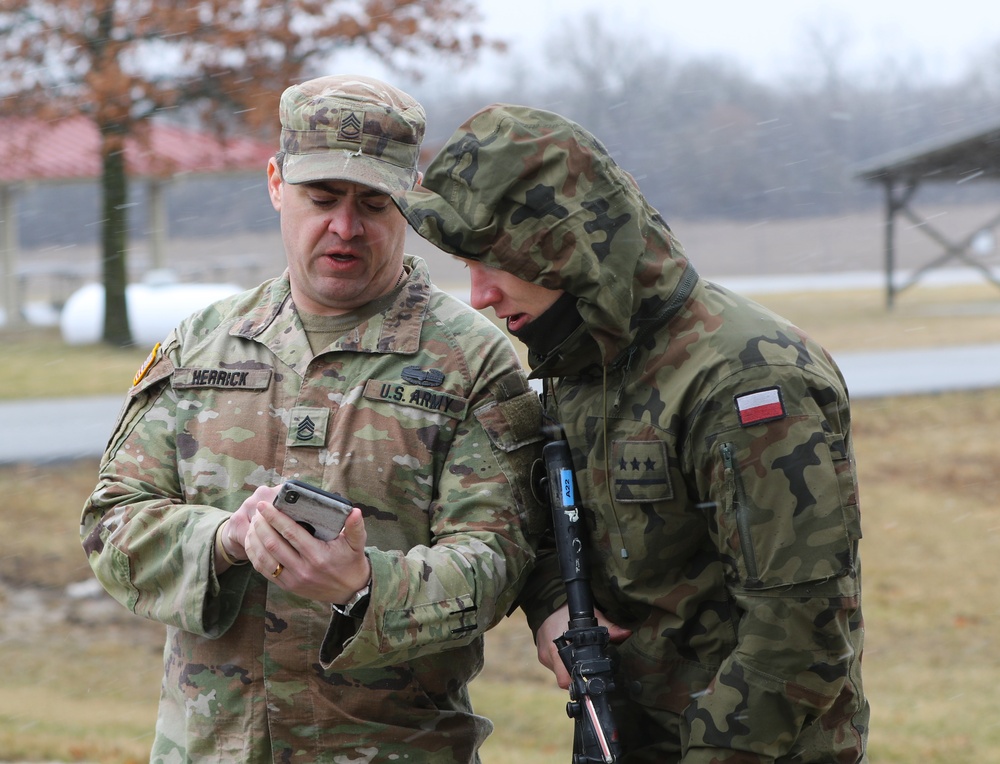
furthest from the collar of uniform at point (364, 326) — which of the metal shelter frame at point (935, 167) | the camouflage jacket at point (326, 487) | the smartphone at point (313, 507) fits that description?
the metal shelter frame at point (935, 167)

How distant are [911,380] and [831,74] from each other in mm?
15836

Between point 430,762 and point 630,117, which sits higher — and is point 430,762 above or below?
below

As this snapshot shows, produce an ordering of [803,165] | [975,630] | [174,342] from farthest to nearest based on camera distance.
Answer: [803,165] < [975,630] < [174,342]

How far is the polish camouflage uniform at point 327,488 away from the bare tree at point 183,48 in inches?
290

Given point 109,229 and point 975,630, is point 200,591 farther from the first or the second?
point 109,229

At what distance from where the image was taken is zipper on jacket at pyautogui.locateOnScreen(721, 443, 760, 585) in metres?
1.94

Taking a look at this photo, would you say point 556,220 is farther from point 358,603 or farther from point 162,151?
point 162,151

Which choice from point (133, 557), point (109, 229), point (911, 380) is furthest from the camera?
point (911, 380)

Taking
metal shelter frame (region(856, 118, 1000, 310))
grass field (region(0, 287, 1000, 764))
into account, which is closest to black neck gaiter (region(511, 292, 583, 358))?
grass field (region(0, 287, 1000, 764))

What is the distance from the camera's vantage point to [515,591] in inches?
90.5

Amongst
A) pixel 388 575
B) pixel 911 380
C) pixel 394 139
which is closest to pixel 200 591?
pixel 388 575

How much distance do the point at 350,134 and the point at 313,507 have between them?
2.61 feet

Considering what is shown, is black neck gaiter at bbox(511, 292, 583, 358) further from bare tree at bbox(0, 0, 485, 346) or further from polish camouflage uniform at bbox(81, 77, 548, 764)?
bare tree at bbox(0, 0, 485, 346)

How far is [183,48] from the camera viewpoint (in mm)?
9531
